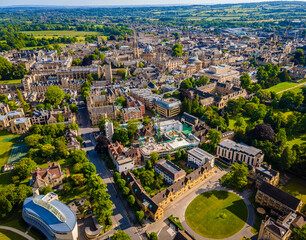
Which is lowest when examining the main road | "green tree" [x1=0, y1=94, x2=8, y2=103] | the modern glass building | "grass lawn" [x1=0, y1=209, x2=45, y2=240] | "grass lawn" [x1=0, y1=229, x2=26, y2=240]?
the main road

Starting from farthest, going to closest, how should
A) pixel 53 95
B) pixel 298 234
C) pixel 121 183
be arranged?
pixel 53 95, pixel 121 183, pixel 298 234

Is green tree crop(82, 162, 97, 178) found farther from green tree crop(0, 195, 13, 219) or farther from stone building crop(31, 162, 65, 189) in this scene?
green tree crop(0, 195, 13, 219)

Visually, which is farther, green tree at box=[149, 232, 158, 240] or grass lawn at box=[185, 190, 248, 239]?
grass lawn at box=[185, 190, 248, 239]

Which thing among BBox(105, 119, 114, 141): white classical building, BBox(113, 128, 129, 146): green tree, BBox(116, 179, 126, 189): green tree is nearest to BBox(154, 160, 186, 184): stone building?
BBox(116, 179, 126, 189): green tree

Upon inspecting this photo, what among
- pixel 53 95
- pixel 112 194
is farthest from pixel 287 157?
pixel 53 95

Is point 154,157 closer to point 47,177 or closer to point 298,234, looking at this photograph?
point 47,177

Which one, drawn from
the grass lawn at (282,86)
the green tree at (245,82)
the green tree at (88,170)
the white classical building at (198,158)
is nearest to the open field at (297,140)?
the white classical building at (198,158)
